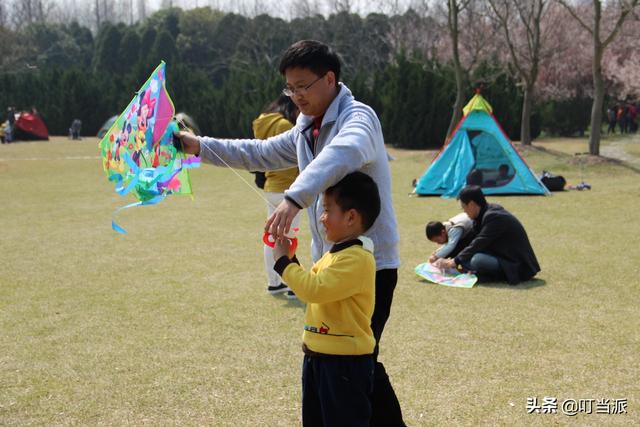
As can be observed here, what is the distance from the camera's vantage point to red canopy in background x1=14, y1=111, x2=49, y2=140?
31.5 metres

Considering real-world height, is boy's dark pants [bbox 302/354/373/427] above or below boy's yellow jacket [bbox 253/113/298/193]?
below

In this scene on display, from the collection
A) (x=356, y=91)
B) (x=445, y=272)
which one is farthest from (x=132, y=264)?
(x=356, y=91)

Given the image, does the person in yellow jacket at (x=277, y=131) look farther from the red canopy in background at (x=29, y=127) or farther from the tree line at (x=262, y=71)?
the red canopy in background at (x=29, y=127)

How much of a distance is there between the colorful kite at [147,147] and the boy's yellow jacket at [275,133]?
2788 mm

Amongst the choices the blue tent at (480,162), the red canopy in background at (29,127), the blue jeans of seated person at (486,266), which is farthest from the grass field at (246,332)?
the red canopy in background at (29,127)

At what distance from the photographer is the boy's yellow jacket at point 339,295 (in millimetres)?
2703

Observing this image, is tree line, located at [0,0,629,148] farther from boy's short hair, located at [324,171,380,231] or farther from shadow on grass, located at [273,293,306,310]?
boy's short hair, located at [324,171,380,231]

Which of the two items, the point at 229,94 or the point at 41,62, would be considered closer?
the point at 229,94

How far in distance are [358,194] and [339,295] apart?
1.27ft

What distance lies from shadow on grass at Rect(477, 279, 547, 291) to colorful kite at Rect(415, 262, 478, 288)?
0.39ft

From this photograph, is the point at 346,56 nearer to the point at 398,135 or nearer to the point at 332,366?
the point at 398,135

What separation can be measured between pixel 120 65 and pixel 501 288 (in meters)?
44.4

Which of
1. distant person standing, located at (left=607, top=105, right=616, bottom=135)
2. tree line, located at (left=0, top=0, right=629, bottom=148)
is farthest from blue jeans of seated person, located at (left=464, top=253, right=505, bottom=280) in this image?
distant person standing, located at (left=607, top=105, right=616, bottom=135)

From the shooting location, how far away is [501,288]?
6430 millimetres
